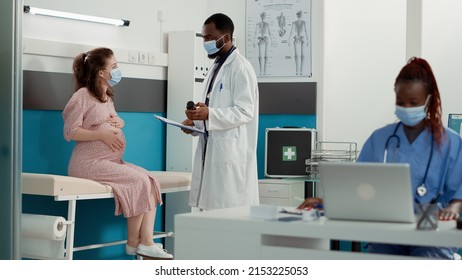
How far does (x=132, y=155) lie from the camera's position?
5.45 m

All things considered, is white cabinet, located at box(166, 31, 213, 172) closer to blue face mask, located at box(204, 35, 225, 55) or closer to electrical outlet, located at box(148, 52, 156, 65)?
electrical outlet, located at box(148, 52, 156, 65)

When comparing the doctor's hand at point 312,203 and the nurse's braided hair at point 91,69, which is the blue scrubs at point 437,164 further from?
the nurse's braided hair at point 91,69

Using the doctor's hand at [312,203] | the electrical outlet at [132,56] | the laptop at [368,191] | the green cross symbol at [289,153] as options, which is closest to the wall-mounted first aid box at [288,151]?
the green cross symbol at [289,153]

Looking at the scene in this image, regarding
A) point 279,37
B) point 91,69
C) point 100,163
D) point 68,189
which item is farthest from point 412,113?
point 279,37

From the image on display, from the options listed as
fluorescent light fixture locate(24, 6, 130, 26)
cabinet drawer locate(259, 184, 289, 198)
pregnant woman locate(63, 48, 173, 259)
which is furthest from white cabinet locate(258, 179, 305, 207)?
fluorescent light fixture locate(24, 6, 130, 26)

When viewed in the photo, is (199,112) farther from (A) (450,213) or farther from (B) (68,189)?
(A) (450,213)

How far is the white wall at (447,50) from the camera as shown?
18.1 feet

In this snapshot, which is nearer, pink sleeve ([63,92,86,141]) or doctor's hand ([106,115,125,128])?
pink sleeve ([63,92,86,141])

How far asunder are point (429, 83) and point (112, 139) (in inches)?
90.6

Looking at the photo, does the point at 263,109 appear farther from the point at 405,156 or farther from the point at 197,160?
the point at 405,156

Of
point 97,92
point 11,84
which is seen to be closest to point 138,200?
point 97,92

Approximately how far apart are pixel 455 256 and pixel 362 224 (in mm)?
521

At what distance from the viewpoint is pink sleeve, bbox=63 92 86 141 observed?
452 centimetres

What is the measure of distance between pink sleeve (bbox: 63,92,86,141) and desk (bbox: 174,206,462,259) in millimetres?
1970
